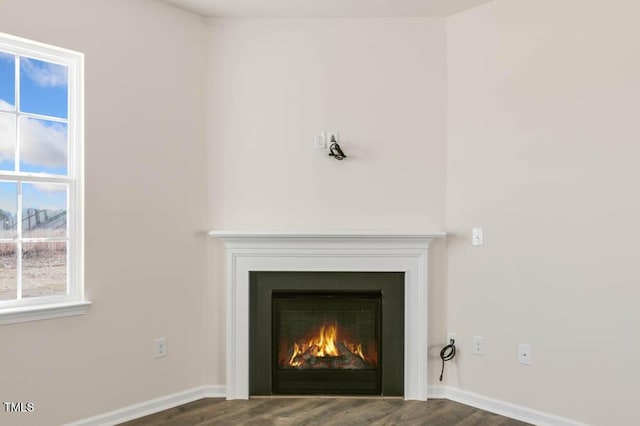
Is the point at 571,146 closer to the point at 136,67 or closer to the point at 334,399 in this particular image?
the point at 334,399

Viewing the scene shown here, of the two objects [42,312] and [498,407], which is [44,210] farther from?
[498,407]

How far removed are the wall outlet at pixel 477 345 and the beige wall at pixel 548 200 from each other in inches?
1.5

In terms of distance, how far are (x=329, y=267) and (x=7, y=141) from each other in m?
2.09

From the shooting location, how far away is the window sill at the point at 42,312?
2332 millimetres

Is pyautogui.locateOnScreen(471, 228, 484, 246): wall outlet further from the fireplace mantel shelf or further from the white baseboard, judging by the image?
the white baseboard

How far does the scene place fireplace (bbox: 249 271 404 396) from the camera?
320 cm

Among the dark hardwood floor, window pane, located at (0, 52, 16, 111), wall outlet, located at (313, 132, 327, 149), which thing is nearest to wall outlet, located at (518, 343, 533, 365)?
the dark hardwood floor

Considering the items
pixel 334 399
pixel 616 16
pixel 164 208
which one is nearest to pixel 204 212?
pixel 164 208

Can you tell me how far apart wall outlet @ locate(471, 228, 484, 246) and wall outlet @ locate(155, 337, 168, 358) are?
87.9 inches

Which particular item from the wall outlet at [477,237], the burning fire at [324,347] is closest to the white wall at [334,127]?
the wall outlet at [477,237]

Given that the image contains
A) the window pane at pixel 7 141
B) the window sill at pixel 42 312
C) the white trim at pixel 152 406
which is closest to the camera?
the window sill at pixel 42 312

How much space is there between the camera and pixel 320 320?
129 inches

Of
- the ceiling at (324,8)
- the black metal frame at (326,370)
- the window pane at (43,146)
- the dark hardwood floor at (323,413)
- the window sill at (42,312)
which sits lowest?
the dark hardwood floor at (323,413)

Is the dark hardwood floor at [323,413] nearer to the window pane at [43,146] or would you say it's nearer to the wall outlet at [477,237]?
the wall outlet at [477,237]
